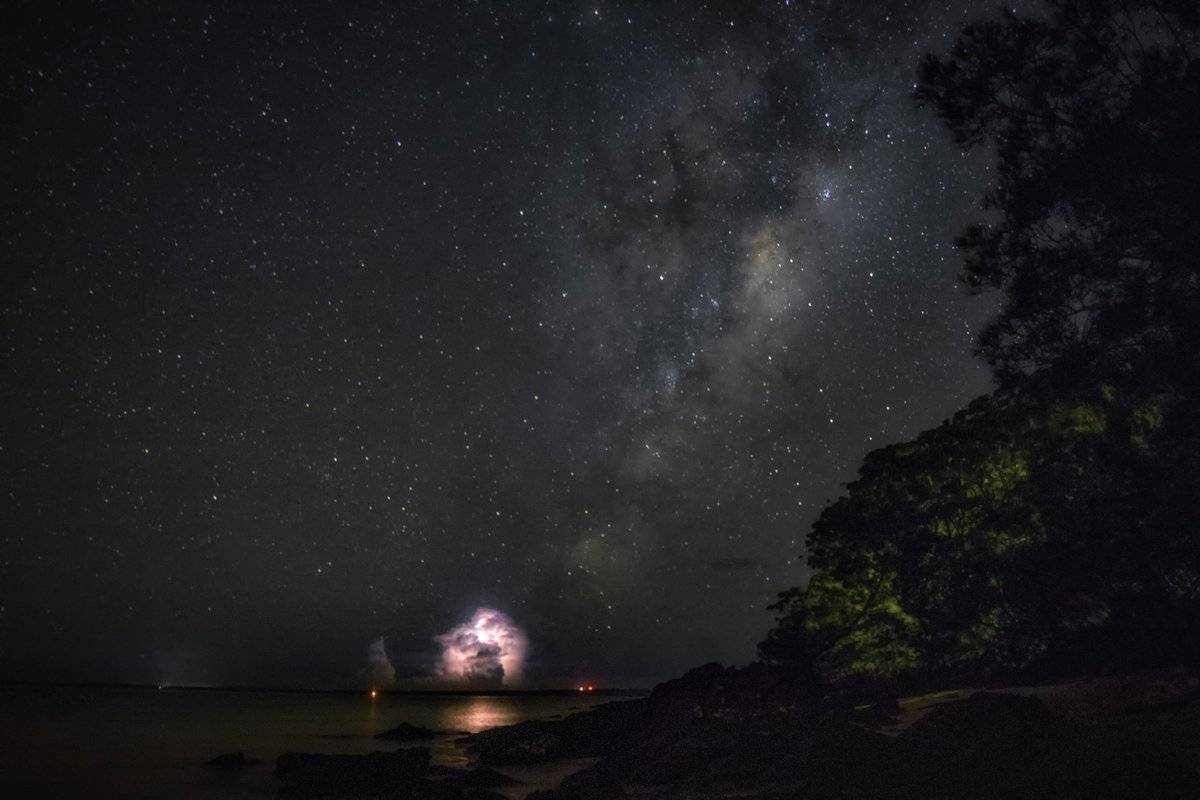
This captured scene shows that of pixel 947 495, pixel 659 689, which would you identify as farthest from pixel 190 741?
pixel 947 495

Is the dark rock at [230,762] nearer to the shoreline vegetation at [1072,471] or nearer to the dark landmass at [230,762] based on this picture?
the dark landmass at [230,762]

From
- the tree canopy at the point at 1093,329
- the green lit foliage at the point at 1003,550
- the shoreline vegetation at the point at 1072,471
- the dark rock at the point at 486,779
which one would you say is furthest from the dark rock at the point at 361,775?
the tree canopy at the point at 1093,329

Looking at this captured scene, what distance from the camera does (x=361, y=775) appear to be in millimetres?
30219

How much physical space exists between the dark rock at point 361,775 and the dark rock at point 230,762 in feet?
32.1

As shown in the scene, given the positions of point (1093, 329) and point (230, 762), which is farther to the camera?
point (230, 762)

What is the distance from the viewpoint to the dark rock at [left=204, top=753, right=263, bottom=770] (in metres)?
43.3

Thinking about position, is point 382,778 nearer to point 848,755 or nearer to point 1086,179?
point 848,755

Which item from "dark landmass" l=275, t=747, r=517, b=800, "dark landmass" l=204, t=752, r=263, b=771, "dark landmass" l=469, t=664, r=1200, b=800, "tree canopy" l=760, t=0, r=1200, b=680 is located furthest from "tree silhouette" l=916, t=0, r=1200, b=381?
"dark landmass" l=204, t=752, r=263, b=771

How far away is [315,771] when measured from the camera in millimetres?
31641

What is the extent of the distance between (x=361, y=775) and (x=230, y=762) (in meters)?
18.5

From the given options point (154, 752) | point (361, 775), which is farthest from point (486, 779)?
point (154, 752)

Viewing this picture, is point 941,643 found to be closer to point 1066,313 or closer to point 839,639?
point 839,639

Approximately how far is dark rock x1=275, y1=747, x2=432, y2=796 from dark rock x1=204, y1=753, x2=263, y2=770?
32.1ft

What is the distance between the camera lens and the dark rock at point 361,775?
2878cm
